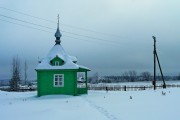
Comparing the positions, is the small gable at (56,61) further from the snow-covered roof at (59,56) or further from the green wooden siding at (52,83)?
the green wooden siding at (52,83)

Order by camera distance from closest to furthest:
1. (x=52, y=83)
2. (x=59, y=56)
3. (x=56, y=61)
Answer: (x=52, y=83), (x=56, y=61), (x=59, y=56)

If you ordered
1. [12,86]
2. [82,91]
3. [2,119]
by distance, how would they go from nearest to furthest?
1. [2,119]
2. [82,91]
3. [12,86]

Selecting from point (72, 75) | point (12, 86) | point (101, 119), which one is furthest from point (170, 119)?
point (12, 86)

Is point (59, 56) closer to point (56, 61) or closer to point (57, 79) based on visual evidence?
point (56, 61)

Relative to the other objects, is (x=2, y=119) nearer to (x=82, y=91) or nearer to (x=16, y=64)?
(x=82, y=91)

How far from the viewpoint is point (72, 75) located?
91.0 feet

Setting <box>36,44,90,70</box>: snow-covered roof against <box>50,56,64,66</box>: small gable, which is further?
<box>50,56,64,66</box>: small gable

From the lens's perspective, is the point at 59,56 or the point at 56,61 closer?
the point at 56,61

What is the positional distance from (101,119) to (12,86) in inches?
1895

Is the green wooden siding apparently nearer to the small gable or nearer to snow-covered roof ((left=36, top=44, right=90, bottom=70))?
snow-covered roof ((left=36, top=44, right=90, bottom=70))

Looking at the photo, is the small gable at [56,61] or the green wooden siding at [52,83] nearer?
the green wooden siding at [52,83]

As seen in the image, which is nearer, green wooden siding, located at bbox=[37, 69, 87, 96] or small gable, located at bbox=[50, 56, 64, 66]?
green wooden siding, located at bbox=[37, 69, 87, 96]

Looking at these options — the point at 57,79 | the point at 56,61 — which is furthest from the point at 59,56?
the point at 57,79

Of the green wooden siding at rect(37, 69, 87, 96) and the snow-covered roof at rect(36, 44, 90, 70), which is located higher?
the snow-covered roof at rect(36, 44, 90, 70)
